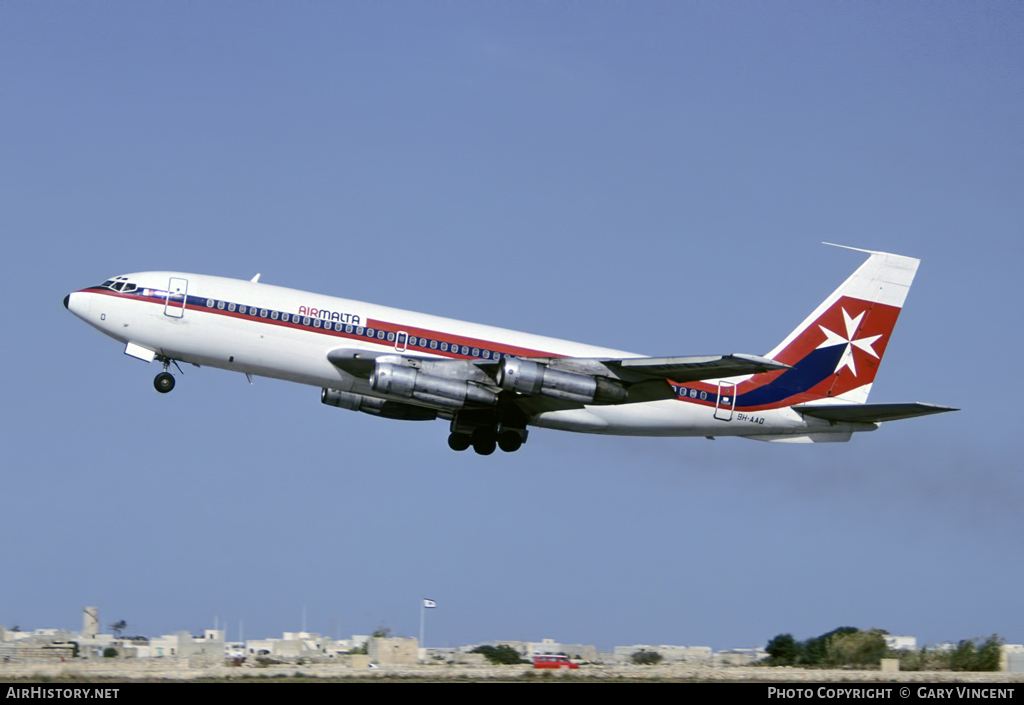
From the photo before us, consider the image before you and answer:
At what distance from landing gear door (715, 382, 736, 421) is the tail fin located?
2341mm

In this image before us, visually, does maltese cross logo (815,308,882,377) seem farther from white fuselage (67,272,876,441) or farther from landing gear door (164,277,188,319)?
landing gear door (164,277,188,319)

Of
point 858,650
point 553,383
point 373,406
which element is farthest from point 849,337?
point 373,406

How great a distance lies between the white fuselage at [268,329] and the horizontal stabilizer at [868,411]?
37.7 ft

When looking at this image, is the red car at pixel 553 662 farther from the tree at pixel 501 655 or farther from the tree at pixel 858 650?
the tree at pixel 858 650

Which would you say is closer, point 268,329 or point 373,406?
point 268,329

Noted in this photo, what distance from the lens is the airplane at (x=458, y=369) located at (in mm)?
45094

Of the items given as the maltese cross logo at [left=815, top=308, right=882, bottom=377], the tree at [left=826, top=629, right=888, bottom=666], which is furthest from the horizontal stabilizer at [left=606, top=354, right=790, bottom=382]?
the tree at [left=826, top=629, right=888, bottom=666]

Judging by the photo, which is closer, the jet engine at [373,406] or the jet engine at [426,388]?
the jet engine at [426,388]

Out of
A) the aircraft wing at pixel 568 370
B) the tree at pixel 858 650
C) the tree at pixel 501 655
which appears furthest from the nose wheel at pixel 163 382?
the tree at pixel 858 650

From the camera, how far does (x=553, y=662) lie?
43.0 m

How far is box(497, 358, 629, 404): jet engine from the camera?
45375 mm

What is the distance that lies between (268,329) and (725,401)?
1857cm

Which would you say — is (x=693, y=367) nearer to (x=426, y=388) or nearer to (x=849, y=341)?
(x=426, y=388)

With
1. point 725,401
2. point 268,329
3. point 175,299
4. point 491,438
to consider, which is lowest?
point 491,438
